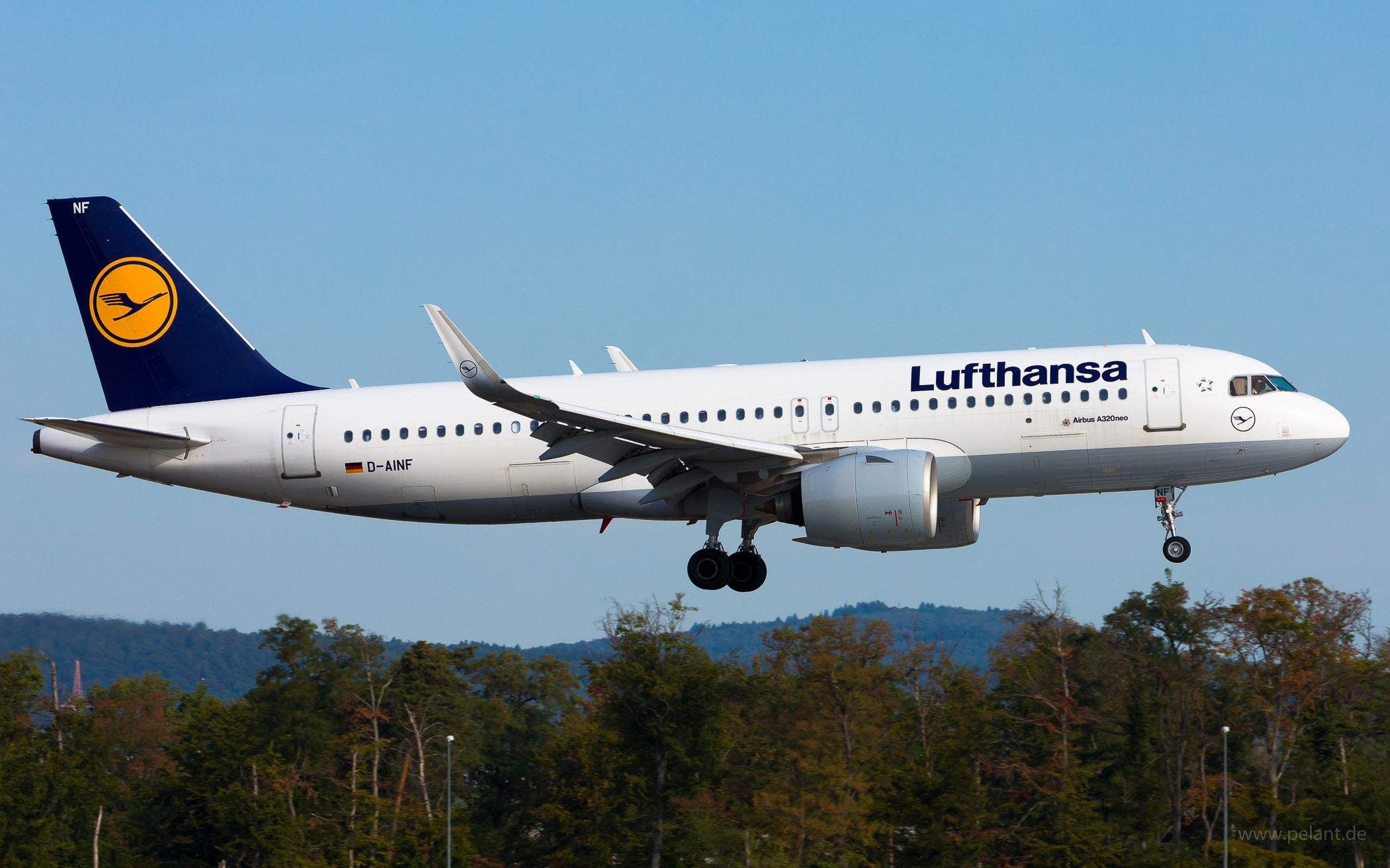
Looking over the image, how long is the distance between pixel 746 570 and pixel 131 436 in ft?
45.2

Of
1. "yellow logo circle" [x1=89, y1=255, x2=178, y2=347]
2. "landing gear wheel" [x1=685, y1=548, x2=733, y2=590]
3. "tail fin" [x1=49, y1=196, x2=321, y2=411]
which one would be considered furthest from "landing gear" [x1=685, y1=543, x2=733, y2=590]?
"yellow logo circle" [x1=89, y1=255, x2=178, y2=347]

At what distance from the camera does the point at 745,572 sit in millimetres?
30000

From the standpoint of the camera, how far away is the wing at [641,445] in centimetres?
2350

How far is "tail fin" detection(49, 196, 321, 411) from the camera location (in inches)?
1294

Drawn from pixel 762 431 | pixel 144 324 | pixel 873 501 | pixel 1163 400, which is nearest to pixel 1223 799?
pixel 1163 400

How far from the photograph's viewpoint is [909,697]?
7556 cm

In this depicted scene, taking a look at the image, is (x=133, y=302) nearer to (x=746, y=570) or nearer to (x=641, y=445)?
(x=641, y=445)

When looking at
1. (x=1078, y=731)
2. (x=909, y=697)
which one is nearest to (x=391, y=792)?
(x=909, y=697)

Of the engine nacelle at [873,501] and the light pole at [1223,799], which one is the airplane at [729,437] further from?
the light pole at [1223,799]

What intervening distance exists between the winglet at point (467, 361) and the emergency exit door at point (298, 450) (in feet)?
29.0

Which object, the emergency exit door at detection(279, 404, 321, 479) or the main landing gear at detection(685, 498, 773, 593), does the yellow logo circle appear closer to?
the emergency exit door at detection(279, 404, 321, 479)

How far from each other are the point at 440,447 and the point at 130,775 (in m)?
92.4

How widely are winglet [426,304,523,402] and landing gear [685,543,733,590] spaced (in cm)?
761

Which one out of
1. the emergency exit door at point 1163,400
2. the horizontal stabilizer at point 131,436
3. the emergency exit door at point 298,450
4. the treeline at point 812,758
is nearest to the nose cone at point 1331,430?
the emergency exit door at point 1163,400
